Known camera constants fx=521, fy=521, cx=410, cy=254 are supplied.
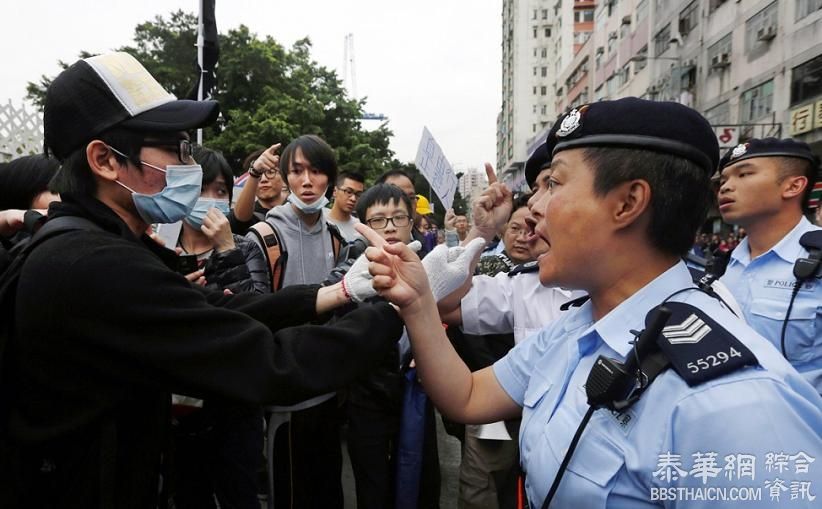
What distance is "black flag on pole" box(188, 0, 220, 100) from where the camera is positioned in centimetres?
790

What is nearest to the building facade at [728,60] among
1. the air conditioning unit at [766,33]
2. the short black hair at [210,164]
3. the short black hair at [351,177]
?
the air conditioning unit at [766,33]

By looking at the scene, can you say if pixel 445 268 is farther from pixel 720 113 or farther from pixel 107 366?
pixel 720 113

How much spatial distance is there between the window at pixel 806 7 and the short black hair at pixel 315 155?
16.5 m

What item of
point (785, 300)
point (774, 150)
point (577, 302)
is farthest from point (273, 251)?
point (774, 150)

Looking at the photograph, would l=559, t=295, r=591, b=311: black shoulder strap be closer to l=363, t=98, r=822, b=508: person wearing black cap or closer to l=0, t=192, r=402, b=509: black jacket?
l=363, t=98, r=822, b=508: person wearing black cap

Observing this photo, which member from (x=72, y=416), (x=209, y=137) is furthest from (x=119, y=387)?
(x=209, y=137)

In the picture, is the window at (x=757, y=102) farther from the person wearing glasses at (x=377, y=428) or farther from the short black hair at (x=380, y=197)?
the person wearing glasses at (x=377, y=428)

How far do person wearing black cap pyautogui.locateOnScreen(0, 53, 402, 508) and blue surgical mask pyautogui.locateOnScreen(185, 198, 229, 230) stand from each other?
1230 mm

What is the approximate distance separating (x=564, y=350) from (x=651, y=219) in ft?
1.52

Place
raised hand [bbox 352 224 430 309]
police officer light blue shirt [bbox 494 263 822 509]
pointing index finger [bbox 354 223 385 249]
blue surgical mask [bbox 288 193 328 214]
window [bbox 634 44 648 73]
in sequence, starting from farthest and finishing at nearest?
window [bbox 634 44 648 73], blue surgical mask [bbox 288 193 328 214], pointing index finger [bbox 354 223 385 249], raised hand [bbox 352 224 430 309], police officer light blue shirt [bbox 494 263 822 509]

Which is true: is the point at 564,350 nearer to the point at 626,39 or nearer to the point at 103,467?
the point at 103,467

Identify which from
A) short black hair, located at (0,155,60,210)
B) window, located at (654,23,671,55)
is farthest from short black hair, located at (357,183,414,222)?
window, located at (654,23,671,55)

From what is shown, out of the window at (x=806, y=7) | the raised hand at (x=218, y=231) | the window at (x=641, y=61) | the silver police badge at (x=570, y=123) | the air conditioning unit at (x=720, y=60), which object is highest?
the window at (x=641, y=61)

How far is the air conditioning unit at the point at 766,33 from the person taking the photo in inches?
636
